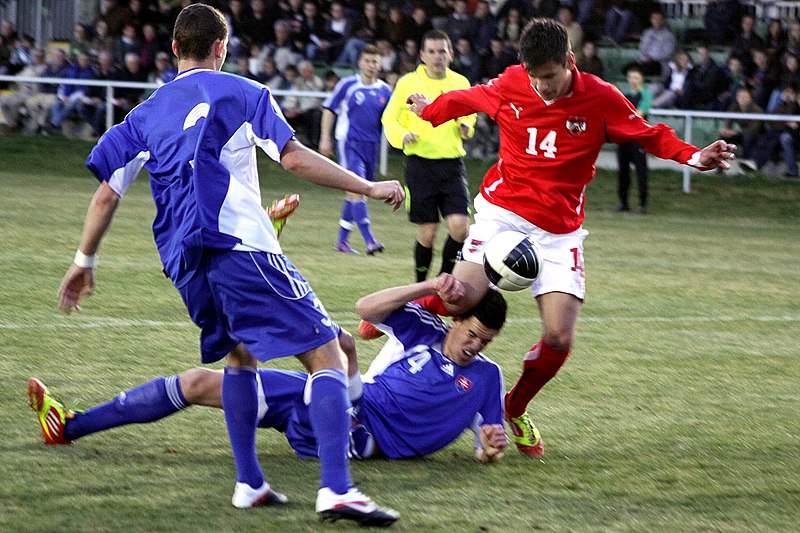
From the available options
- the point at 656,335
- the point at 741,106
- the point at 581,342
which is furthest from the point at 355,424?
the point at 741,106

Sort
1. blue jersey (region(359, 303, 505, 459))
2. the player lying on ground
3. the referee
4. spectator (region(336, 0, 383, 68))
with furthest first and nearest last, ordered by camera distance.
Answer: spectator (region(336, 0, 383, 68))
the referee
blue jersey (region(359, 303, 505, 459))
the player lying on ground

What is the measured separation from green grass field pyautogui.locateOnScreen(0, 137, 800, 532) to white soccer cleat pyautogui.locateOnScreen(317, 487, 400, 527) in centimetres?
9

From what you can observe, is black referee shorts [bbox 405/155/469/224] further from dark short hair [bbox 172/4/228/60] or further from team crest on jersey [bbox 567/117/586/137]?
dark short hair [bbox 172/4/228/60]

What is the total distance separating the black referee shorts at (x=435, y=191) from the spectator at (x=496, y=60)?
10.2 meters

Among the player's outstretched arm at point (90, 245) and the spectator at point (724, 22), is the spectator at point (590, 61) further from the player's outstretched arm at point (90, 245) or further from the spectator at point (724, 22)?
the player's outstretched arm at point (90, 245)

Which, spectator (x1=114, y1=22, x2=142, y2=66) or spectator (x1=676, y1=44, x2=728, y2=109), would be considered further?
spectator (x1=114, y1=22, x2=142, y2=66)

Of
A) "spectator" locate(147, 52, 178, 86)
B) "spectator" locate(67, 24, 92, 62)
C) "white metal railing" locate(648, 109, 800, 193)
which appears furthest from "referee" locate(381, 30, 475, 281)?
"spectator" locate(67, 24, 92, 62)

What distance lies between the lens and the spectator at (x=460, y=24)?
2216 centimetres

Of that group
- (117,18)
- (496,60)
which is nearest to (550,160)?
(496,60)

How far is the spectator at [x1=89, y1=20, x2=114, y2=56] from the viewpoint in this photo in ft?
77.7

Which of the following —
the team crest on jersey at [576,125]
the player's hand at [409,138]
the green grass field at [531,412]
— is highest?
the team crest on jersey at [576,125]

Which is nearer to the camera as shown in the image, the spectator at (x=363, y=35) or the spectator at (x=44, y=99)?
the spectator at (x=44, y=99)

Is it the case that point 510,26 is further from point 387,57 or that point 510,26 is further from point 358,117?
point 358,117

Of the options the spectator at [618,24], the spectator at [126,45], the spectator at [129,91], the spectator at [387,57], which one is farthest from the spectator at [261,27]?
the spectator at [618,24]
